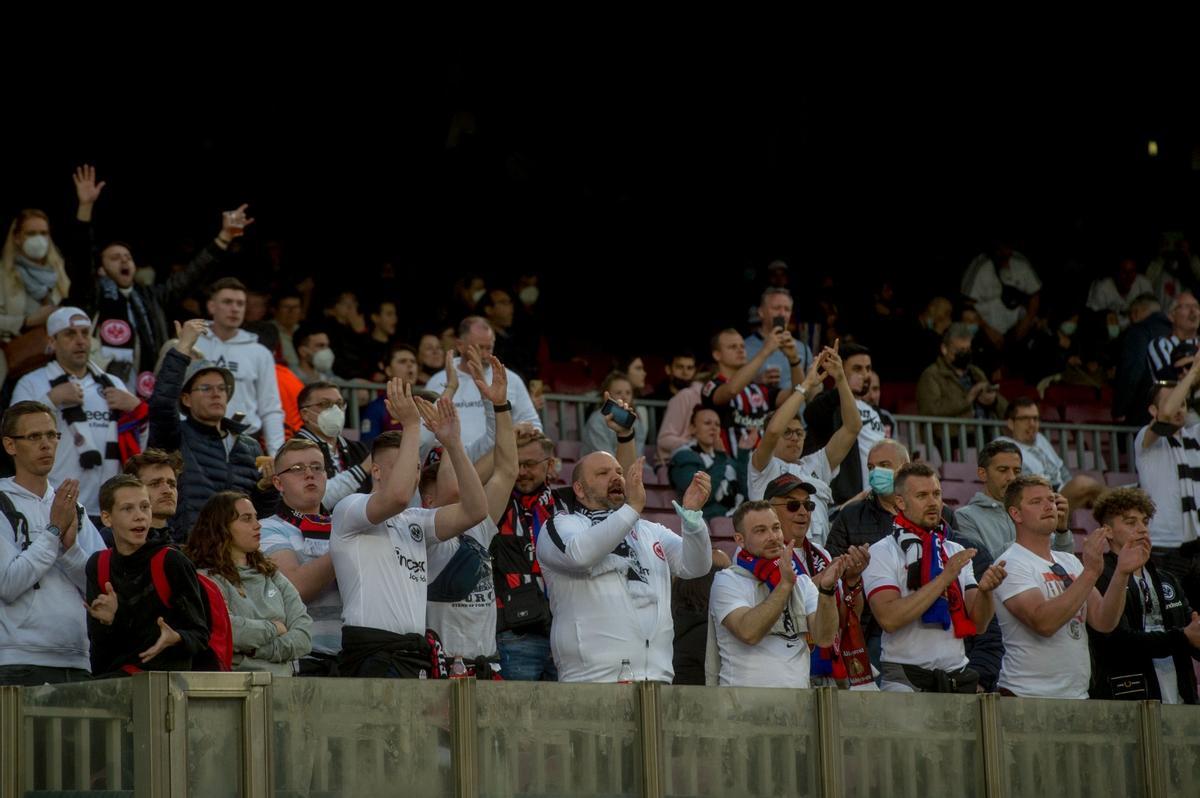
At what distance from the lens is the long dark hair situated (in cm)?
660

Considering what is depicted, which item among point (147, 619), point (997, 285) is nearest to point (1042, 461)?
point (997, 285)

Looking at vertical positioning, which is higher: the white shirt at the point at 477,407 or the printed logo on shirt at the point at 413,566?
the white shirt at the point at 477,407

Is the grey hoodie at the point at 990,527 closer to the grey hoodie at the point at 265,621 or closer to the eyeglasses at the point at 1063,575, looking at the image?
the eyeglasses at the point at 1063,575

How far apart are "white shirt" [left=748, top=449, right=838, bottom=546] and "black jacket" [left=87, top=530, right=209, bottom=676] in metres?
3.97

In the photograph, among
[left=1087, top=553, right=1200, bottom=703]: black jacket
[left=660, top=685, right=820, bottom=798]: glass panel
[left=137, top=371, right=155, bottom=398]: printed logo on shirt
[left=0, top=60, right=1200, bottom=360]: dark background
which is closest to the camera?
[left=660, top=685, right=820, bottom=798]: glass panel

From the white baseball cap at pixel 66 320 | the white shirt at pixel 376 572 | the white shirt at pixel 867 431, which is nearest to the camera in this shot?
the white shirt at pixel 376 572

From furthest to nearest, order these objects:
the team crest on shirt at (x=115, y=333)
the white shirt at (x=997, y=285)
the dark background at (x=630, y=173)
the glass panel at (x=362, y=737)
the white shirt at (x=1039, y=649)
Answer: the white shirt at (x=997, y=285) → the dark background at (x=630, y=173) → the team crest on shirt at (x=115, y=333) → the white shirt at (x=1039, y=649) → the glass panel at (x=362, y=737)

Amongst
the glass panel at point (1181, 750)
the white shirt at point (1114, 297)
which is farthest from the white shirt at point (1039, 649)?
the white shirt at point (1114, 297)

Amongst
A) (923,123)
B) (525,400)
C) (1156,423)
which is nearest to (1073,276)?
(923,123)

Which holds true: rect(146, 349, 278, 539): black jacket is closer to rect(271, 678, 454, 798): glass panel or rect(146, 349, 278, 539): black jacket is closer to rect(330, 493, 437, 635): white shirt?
rect(330, 493, 437, 635): white shirt

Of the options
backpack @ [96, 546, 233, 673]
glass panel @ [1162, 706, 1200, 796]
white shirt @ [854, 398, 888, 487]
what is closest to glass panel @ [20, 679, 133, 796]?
backpack @ [96, 546, 233, 673]

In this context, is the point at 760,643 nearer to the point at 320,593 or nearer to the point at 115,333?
the point at 320,593

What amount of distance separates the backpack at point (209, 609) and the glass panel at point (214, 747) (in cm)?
55

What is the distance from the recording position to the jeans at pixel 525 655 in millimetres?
7984
